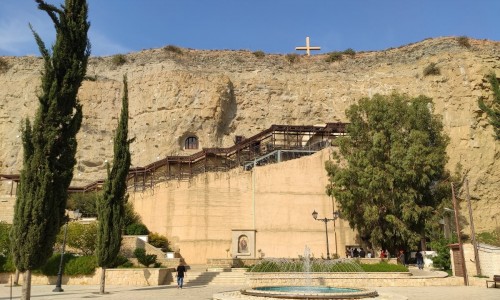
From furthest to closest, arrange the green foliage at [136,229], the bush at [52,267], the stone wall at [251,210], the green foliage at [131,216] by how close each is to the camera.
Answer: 1. the green foliage at [131,216]
2. the stone wall at [251,210]
3. the green foliage at [136,229]
4. the bush at [52,267]

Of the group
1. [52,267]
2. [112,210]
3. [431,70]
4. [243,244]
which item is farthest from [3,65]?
[431,70]

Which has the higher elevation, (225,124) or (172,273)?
(225,124)

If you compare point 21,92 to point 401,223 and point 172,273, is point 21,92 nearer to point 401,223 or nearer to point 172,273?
point 172,273

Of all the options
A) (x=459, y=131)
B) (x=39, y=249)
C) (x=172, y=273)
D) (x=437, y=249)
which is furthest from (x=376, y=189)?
(x=39, y=249)

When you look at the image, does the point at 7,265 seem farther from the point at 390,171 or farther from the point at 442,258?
the point at 442,258

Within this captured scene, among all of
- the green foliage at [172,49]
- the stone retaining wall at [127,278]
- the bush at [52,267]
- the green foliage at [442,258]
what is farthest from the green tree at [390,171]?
the green foliage at [172,49]

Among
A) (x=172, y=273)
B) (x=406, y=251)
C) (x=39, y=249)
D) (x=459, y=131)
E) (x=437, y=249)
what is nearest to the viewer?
(x=39, y=249)

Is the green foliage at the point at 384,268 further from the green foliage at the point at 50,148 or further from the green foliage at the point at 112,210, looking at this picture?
the green foliage at the point at 50,148

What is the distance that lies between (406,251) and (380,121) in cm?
859

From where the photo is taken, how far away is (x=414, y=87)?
138 feet

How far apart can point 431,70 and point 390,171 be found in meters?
20.6

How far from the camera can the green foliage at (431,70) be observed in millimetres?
41312

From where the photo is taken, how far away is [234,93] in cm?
4353

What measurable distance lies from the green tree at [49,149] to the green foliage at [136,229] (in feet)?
53.6
